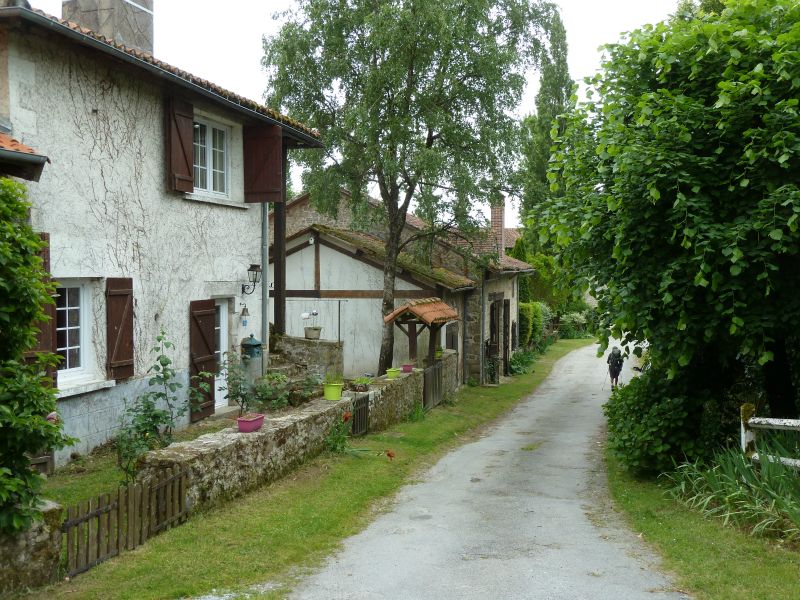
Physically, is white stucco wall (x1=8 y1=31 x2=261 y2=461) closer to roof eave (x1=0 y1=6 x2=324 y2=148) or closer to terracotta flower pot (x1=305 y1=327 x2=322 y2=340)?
roof eave (x1=0 y1=6 x2=324 y2=148)

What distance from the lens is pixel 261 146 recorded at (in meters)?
13.2

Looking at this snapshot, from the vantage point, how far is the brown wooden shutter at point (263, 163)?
1305cm

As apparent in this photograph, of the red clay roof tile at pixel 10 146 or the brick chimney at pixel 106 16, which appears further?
the brick chimney at pixel 106 16

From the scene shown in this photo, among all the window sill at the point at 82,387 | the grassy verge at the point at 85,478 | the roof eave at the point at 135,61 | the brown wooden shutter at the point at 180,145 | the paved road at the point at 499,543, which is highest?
the roof eave at the point at 135,61

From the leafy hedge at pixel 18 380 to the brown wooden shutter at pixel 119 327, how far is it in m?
4.74

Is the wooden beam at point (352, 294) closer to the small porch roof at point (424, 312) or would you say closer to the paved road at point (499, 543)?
the small porch roof at point (424, 312)

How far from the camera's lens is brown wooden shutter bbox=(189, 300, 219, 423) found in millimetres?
11844

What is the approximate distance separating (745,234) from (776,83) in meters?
1.65

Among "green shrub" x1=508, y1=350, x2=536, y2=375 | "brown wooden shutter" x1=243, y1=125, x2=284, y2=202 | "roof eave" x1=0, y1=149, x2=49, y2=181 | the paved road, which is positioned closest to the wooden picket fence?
the paved road

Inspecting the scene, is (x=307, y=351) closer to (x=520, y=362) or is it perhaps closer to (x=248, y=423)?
(x=248, y=423)

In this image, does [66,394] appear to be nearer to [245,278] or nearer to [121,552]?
[121,552]

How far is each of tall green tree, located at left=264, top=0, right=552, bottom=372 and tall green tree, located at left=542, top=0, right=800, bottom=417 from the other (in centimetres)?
863

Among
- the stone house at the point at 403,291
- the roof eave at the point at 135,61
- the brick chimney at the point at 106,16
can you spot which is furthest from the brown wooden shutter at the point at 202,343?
the stone house at the point at 403,291

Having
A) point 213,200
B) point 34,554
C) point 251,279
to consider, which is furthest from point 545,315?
point 34,554
